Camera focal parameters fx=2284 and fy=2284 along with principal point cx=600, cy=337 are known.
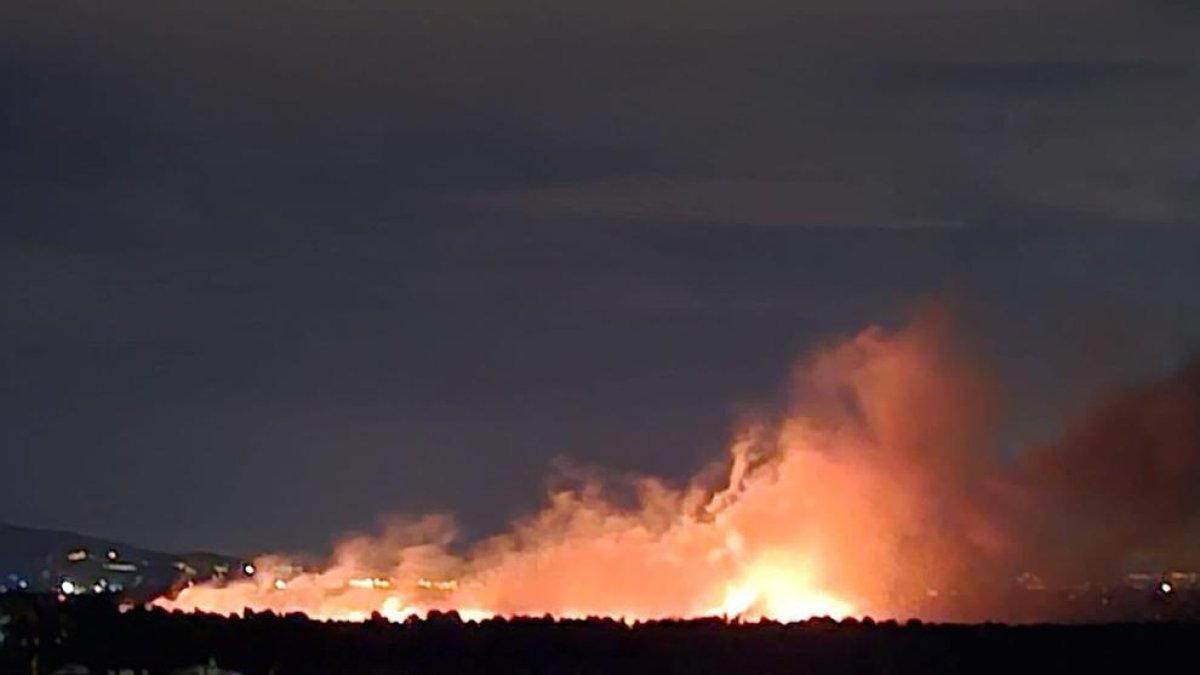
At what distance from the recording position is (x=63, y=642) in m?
60.2

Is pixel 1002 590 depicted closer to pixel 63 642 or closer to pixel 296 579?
pixel 296 579

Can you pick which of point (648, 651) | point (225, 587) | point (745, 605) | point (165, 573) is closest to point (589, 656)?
point (648, 651)

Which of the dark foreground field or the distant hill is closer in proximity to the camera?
the dark foreground field

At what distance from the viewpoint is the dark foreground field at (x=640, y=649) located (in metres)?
55.7

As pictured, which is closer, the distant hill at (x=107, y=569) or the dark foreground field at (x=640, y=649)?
the dark foreground field at (x=640, y=649)

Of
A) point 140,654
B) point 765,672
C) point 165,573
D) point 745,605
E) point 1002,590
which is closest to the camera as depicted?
point 765,672

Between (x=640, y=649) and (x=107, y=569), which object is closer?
(x=640, y=649)

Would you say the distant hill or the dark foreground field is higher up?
the distant hill

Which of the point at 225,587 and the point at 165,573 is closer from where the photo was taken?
the point at 225,587

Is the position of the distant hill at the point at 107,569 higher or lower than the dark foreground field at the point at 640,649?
higher

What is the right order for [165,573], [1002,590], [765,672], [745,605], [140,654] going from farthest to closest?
[165,573] → [1002,590] → [745,605] → [140,654] → [765,672]

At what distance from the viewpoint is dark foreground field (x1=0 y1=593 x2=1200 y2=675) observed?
55.7 metres

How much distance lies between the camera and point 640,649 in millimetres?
56562

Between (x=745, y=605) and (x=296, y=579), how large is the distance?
59.1 feet
